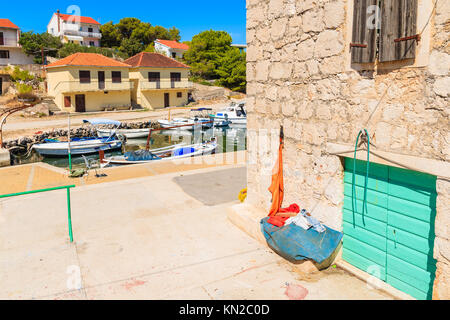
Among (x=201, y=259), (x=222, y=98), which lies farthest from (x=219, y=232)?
(x=222, y=98)

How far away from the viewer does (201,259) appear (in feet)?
21.3

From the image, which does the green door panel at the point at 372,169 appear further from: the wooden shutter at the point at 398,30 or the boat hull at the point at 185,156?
the boat hull at the point at 185,156

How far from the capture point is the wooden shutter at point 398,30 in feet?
14.9

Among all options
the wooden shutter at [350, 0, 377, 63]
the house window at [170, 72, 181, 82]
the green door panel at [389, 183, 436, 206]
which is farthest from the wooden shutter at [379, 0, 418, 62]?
the house window at [170, 72, 181, 82]

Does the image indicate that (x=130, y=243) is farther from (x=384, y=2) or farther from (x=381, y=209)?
(x=384, y=2)

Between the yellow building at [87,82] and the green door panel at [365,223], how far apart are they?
42.0 meters

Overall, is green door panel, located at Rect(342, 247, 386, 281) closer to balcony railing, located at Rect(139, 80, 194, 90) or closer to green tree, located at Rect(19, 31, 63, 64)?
balcony railing, located at Rect(139, 80, 194, 90)

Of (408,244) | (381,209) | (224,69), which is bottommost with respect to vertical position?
(408,244)

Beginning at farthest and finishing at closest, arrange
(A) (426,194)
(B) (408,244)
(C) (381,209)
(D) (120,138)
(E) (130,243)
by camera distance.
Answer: (D) (120,138) < (E) (130,243) < (C) (381,209) < (B) (408,244) < (A) (426,194)

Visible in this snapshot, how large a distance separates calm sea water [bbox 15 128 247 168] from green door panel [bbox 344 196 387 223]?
20.8 m

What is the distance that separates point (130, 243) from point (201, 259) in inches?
64.9

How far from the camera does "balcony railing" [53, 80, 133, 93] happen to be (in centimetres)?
4206

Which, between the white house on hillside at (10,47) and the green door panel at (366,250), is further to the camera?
the white house on hillside at (10,47)

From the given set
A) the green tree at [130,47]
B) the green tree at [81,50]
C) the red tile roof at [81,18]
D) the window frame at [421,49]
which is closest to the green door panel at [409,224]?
the window frame at [421,49]
